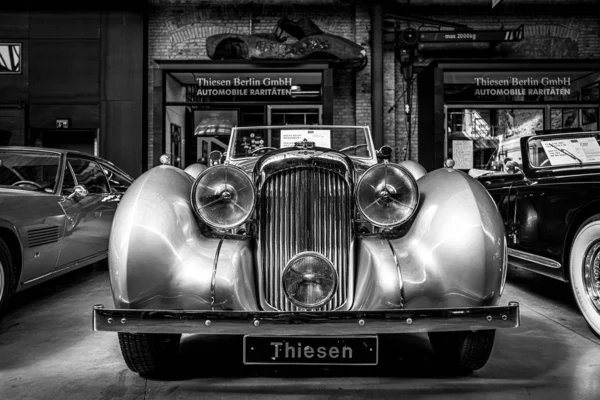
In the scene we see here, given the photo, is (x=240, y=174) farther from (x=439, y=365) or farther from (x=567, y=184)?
(x=567, y=184)

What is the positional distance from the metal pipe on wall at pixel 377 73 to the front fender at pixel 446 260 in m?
7.41

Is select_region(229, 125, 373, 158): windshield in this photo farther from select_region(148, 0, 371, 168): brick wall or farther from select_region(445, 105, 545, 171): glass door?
select_region(445, 105, 545, 171): glass door

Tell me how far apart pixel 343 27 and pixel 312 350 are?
9320mm

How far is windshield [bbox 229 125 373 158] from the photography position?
3.75m

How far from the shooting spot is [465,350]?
89.9 inches

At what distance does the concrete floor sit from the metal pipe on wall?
6.55m

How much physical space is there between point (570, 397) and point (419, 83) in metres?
8.69

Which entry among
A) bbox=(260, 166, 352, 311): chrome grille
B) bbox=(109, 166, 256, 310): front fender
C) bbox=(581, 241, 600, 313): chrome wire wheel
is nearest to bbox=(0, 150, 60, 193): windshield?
bbox=(109, 166, 256, 310): front fender

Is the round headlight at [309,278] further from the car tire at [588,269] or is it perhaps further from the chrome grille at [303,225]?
the car tire at [588,269]

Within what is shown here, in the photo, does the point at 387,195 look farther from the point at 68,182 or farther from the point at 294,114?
the point at 294,114

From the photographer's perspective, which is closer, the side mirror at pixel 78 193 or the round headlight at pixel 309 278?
the round headlight at pixel 309 278

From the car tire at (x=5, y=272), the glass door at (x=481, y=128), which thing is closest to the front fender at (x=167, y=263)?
the car tire at (x=5, y=272)

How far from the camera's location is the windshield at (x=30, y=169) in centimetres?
388

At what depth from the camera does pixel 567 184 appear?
134 inches
